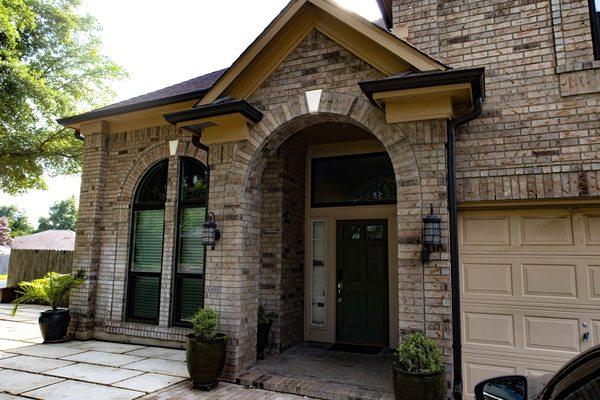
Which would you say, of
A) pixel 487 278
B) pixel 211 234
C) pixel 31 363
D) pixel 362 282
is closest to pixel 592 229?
pixel 487 278

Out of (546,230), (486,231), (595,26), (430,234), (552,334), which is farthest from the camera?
(486,231)

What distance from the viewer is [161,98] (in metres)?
7.21

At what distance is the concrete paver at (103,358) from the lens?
5.88 meters

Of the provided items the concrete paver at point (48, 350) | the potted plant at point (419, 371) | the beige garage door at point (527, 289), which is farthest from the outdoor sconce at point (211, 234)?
the beige garage door at point (527, 289)

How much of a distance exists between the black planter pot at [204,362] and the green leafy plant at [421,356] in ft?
7.43

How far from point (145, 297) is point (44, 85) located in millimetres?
8372

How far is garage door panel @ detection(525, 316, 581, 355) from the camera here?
172 inches

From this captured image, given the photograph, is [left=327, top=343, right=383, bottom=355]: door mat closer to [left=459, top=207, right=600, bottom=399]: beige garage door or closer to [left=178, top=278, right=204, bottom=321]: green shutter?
[left=459, top=207, right=600, bottom=399]: beige garage door

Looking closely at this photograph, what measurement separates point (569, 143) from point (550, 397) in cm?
358

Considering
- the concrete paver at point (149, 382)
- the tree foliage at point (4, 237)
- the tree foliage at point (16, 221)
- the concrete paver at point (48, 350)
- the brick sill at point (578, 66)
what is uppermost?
the tree foliage at point (16, 221)

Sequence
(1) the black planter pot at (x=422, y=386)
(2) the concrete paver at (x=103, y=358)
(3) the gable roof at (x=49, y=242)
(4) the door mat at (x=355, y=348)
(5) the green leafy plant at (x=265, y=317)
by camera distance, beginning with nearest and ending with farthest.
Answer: (1) the black planter pot at (x=422, y=386) → (2) the concrete paver at (x=103, y=358) → (5) the green leafy plant at (x=265, y=317) → (4) the door mat at (x=355, y=348) → (3) the gable roof at (x=49, y=242)

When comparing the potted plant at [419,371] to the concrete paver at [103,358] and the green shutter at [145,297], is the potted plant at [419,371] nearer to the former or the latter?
the concrete paver at [103,358]

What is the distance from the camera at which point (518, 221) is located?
4.70m

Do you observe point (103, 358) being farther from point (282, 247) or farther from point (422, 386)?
point (422, 386)
